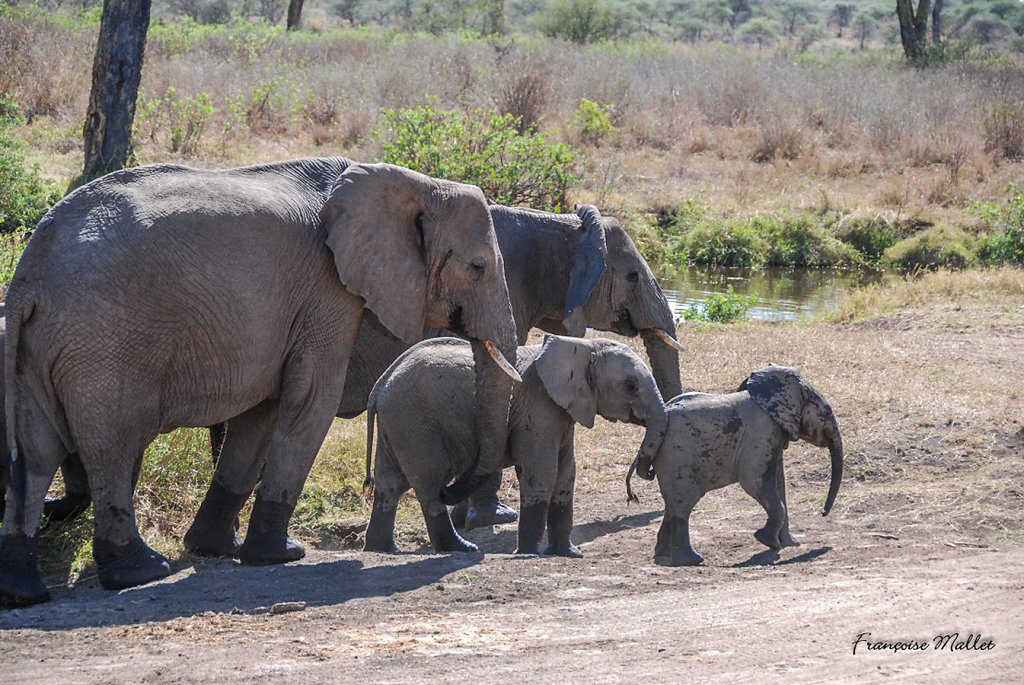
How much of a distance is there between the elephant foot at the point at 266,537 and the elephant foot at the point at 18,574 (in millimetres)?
1097

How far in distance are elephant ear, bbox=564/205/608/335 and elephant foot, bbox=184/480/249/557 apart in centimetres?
277

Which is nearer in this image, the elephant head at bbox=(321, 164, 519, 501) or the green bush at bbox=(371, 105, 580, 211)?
the elephant head at bbox=(321, 164, 519, 501)

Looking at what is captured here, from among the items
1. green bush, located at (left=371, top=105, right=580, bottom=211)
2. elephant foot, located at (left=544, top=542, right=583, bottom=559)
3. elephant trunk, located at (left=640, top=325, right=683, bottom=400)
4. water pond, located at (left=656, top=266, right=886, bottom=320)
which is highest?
green bush, located at (left=371, top=105, right=580, bottom=211)

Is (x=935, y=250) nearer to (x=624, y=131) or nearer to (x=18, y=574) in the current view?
(x=624, y=131)

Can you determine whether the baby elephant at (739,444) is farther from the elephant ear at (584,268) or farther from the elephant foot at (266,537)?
the elephant foot at (266,537)

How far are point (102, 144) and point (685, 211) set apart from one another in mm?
9242

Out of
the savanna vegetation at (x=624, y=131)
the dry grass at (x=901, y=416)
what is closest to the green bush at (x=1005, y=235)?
the savanna vegetation at (x=624, y=131)

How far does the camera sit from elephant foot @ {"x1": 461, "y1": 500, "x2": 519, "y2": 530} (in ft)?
26.8

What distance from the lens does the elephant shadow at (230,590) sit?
17.6ft

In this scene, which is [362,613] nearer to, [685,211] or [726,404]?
[726,404]

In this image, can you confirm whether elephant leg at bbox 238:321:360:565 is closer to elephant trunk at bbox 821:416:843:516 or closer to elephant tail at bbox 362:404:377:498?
elephant tail at bbox 362:404:377:498

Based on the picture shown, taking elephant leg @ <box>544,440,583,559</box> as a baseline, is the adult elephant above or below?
above

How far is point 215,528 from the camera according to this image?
679cm

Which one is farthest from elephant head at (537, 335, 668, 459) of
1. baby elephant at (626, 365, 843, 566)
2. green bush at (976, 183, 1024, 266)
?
green bush at (976, 183, 1024, 266)
